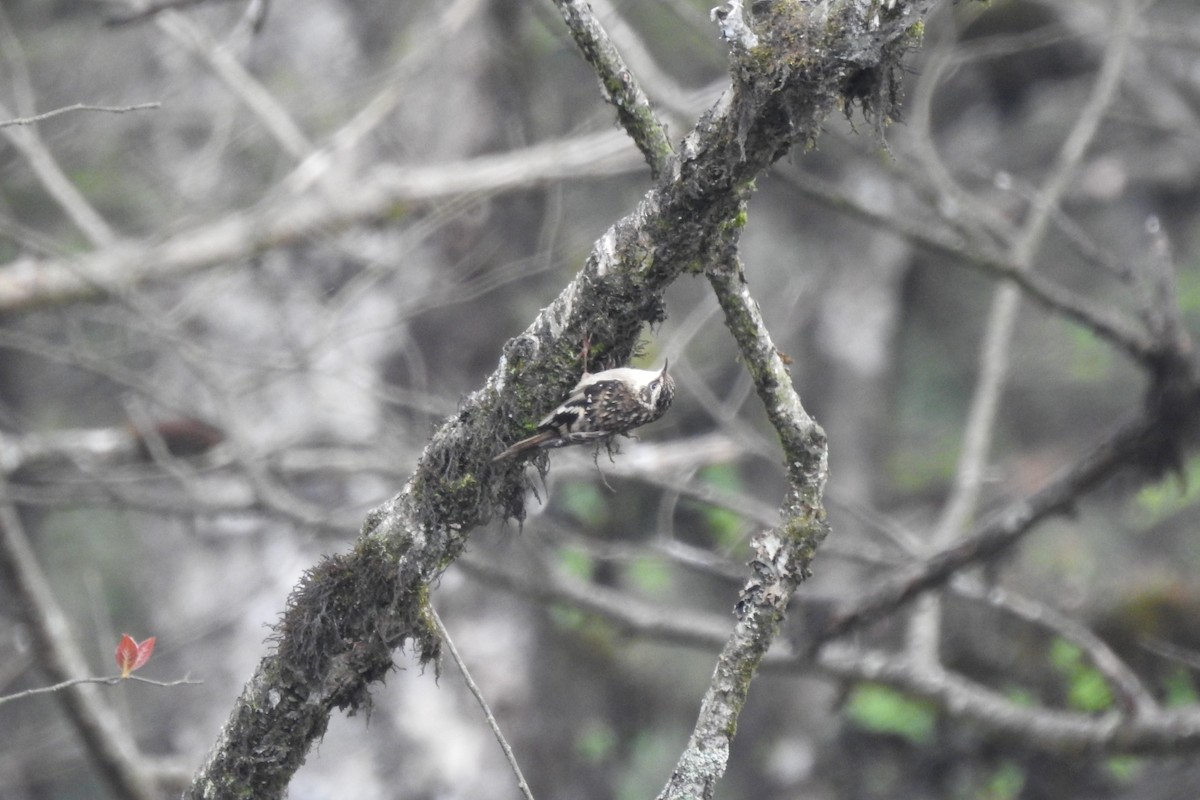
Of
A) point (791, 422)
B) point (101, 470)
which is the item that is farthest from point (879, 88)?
point (101, 470)

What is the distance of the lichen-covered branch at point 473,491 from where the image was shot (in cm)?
231

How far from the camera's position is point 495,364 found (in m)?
7.73

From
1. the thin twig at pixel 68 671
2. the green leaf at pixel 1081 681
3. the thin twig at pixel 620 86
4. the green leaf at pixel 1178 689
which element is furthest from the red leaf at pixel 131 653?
the green leaf at pixel 1178 689

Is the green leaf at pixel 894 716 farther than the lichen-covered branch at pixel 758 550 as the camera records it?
Yes

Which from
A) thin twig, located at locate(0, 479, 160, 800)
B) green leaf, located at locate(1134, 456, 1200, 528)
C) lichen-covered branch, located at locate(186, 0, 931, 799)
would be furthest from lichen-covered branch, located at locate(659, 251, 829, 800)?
green leaf, located at locate(1134, 456, 1200, 528)

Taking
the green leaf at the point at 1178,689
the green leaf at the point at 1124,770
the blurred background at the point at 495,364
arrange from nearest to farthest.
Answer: the blurred background at the point at 495,364, the green leaf at the point at 1178,689, the green leaf at the point at 1124,770

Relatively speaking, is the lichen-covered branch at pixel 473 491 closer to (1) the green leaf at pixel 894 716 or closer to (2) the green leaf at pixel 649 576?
(1) the green leaf at pixel 894 716

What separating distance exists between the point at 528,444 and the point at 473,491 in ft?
0.52

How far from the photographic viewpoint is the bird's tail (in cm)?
250

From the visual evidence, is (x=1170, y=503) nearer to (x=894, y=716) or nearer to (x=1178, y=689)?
(x=1178, y=689)

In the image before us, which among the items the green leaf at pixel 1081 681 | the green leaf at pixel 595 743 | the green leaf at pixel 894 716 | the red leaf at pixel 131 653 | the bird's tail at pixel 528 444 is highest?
the green leaf at pixel 595 743

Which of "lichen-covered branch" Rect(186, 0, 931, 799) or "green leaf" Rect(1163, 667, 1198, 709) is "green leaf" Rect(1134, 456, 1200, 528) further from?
"lichen-covered branch" Rect(186, 0, 931, 799)

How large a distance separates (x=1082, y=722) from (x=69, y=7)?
30.3 feet

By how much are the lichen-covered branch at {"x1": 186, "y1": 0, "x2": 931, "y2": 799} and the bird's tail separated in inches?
1.1
